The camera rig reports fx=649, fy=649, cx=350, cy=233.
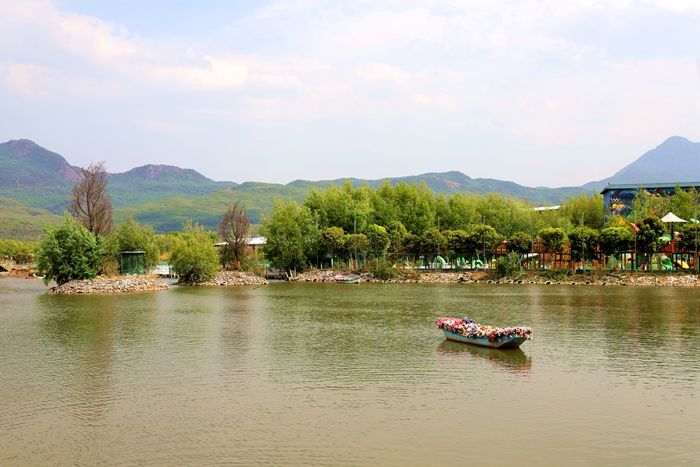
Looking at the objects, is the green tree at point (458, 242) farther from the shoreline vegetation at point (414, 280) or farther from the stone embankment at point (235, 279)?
the stone embankment at point (235, 279)

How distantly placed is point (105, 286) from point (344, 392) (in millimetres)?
49003

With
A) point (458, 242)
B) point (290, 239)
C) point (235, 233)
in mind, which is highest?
point (235, 233)

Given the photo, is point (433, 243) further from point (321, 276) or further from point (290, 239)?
point (290, 239)

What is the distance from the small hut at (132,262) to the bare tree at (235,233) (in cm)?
1223

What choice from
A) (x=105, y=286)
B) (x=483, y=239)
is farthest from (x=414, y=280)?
(x=105, y=286)

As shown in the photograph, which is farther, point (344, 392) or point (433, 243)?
point (433, 243)

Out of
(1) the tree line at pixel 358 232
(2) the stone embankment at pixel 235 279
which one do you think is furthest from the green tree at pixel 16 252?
(2) the stone embankment at pixel 235 279

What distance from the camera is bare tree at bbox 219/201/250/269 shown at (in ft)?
281

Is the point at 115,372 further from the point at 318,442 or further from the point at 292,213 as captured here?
the point at 292,213

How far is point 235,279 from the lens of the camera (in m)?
79.2

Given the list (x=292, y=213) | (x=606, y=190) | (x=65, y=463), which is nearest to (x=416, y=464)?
(x=65, y=463)

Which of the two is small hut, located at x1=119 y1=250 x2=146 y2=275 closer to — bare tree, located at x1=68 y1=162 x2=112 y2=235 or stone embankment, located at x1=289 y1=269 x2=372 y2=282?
bare tree, located at x1=68 y1=162 x2=112 y2=235

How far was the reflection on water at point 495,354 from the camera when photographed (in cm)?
2465

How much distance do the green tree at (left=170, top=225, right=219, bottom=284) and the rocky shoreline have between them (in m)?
13.5
